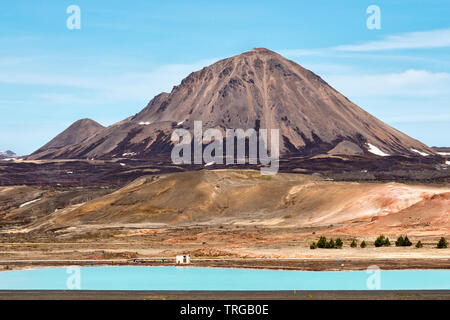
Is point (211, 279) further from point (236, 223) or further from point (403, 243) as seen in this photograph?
point (236, 223)

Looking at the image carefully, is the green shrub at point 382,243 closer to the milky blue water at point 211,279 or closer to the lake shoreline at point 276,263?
the lake shoreline at point 276,263

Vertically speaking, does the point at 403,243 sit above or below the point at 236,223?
above

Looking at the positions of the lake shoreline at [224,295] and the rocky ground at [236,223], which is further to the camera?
the rocky ground at [236,223]

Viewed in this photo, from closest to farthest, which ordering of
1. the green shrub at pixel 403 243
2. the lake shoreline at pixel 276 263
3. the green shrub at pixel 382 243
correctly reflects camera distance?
the lake shoreline at pixel 276 263 → the green shrub at pixel 403 243 → the green shrub at pixel 382 243

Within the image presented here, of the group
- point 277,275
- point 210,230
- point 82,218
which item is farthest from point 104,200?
point 277,275

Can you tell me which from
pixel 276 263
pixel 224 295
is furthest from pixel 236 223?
pixel 224 295

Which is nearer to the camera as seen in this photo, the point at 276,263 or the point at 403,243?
the point at 276,263

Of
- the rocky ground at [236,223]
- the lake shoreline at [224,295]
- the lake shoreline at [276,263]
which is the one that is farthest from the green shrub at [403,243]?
the lake shoreline at [224,295]

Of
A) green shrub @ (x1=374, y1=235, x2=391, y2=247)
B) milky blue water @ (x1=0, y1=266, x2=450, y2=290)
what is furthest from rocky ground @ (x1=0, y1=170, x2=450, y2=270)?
milky blue water @ (x1=0, y1=266, x2=450, y2=290)
